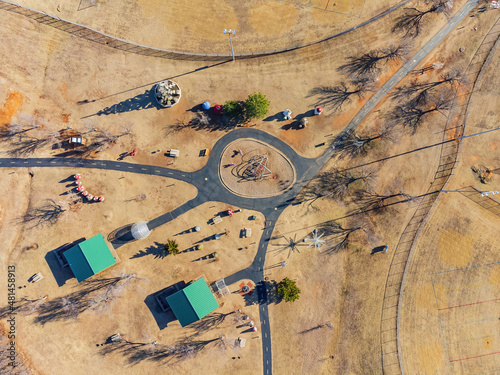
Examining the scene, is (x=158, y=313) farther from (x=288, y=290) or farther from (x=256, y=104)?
(x=256, y=104)

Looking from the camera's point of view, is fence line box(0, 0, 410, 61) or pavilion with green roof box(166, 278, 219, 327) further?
fence line box(0, 0, 410, 61)

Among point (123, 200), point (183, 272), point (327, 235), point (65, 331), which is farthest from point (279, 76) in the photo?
point (65, 331)

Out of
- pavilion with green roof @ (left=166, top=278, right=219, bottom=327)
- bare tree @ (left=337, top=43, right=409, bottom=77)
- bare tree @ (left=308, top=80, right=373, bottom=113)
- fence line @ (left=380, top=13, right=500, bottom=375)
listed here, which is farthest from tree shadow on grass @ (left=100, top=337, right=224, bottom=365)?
bare tree @ (left=337, top=43, right=409, bottom=77)

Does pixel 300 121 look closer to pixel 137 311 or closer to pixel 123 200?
pixel 123 200

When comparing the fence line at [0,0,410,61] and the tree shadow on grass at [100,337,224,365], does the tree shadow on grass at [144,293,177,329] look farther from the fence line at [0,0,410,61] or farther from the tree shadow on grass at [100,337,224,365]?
the fence line at [0,0,410,61]

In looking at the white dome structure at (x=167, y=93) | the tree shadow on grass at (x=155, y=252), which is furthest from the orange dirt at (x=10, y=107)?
the tree shadow on grass at (x=155, y=252)

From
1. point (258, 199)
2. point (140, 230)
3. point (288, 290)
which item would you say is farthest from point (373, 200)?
point (140, 230)
